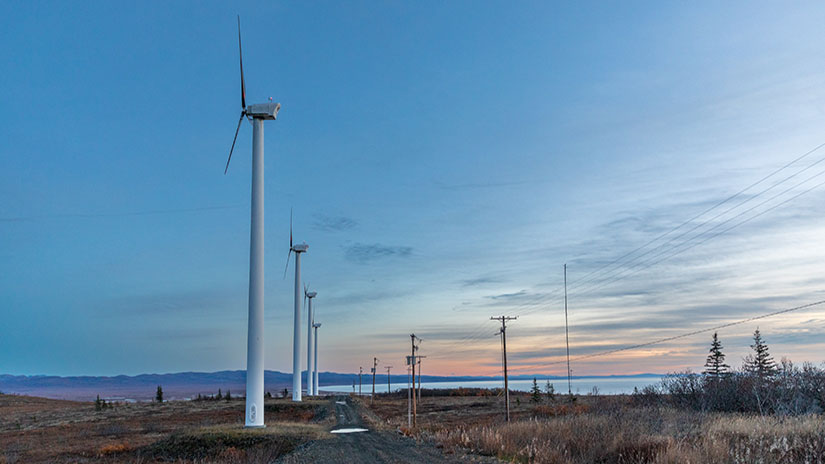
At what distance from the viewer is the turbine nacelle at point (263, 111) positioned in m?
40.1

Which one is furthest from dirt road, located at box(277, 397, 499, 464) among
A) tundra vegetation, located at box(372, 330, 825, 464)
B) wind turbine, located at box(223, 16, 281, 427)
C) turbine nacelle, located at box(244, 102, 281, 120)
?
turbine nacelle, located at box(244, 102, 281, 120)

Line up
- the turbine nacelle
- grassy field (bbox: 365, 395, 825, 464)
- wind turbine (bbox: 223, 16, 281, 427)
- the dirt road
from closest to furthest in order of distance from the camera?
grassy field (bbox: 365, 395, 825, 464), the dirt road, wind turbine (bbox: 223, 16, 281, 427), the turbine nacelle

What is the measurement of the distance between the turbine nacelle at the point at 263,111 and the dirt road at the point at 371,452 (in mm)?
21037

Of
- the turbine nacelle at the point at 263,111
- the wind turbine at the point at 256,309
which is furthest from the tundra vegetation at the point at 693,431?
the turbine nacelle at the point at 263,111

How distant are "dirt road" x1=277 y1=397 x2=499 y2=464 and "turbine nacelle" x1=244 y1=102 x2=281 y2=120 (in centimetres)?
2104

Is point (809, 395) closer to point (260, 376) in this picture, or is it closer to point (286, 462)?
point (286, 462)

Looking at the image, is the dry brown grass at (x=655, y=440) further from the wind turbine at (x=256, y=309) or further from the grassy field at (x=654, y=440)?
the wind turbine at (x=256, y=309)

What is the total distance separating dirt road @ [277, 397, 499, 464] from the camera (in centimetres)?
2416

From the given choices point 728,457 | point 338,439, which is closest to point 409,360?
point 338,439

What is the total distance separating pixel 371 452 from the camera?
27.6 metres

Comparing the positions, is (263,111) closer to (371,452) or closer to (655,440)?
(371,452)

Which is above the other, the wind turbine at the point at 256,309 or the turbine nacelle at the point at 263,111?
the turbine nacelle at the point at 263,111

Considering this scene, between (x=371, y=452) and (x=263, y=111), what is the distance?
2340cm

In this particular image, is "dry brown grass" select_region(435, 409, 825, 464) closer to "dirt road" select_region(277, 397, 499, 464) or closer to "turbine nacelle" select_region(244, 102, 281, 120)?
"dirt road" select_region(277, 397, 499, 464)
